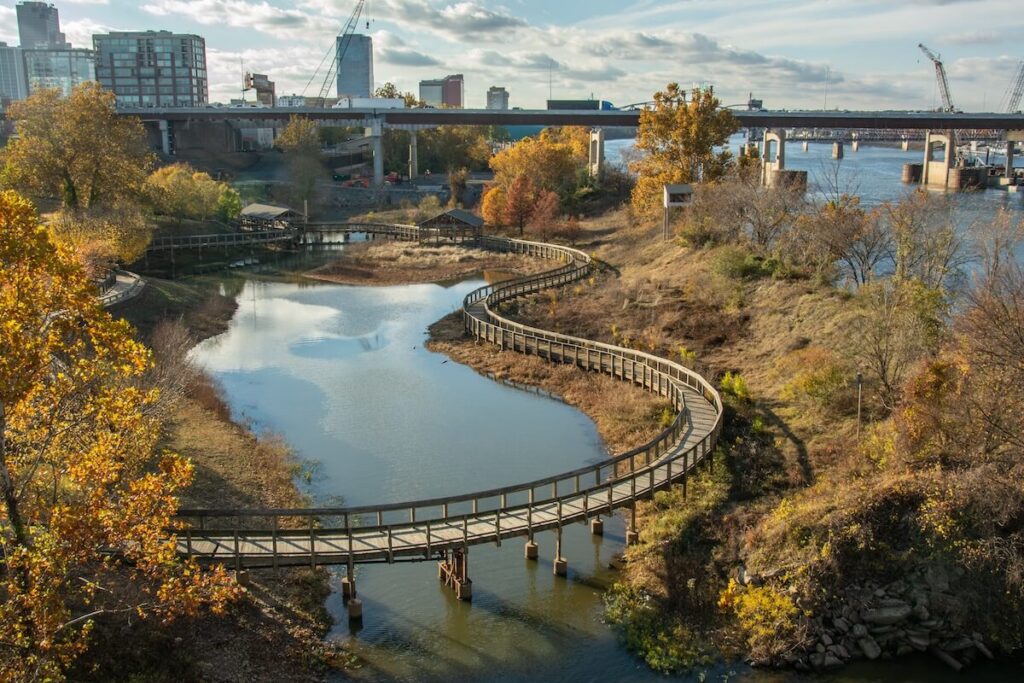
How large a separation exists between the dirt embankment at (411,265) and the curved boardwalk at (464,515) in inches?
1423

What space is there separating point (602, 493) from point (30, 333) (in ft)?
50.3

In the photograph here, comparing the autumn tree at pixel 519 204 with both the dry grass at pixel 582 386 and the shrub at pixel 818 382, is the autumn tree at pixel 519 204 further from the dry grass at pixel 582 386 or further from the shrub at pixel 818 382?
the shrub at pixel 818 382

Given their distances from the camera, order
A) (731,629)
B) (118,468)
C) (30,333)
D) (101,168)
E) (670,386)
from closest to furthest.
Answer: (30,333)
(118,468)
(731,629)
(670,386)
(101,168)

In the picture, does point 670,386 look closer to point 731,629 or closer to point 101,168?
point 731,629

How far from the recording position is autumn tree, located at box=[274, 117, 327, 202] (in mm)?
107438

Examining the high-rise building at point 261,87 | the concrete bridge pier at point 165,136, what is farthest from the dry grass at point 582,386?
the high-rise building at point 261,87

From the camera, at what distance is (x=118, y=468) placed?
16.1 metres

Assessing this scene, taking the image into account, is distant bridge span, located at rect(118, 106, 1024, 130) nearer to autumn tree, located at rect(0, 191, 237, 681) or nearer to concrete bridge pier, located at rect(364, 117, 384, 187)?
concrete bridge pier, located at rect(364, 117, 384, 187)

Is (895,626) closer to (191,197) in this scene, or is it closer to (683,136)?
(683,136)

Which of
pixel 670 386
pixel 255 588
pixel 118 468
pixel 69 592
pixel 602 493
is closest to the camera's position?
pixel 118 468

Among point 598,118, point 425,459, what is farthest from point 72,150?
point 598,118

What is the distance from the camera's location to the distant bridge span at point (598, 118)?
122625 mm

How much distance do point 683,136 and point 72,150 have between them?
1773 inches

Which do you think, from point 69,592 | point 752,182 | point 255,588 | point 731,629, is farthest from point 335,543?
point 752,182
